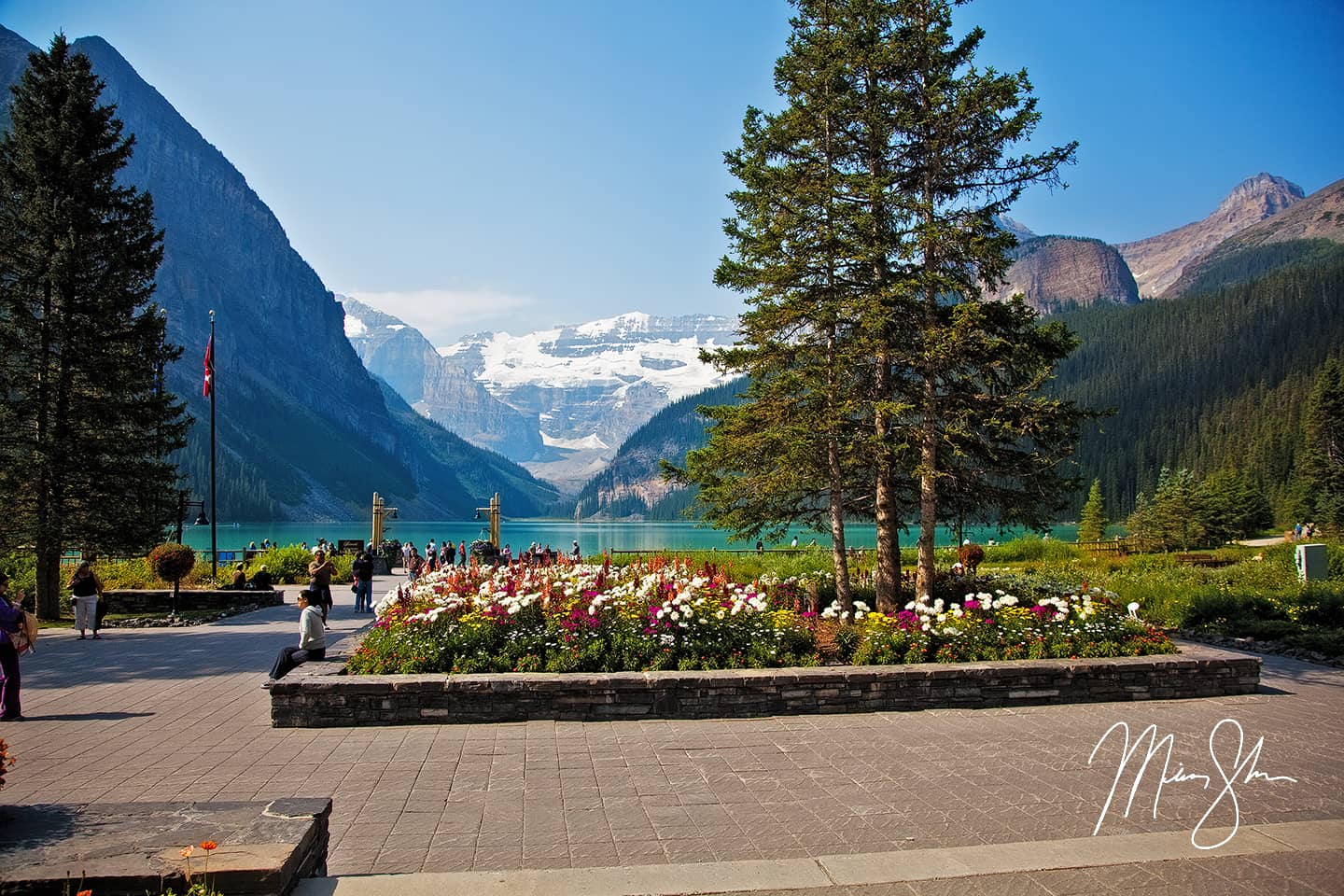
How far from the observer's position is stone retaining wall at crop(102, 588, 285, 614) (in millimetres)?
21531

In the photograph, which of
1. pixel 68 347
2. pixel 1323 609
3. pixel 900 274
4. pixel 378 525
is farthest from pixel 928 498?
pixel 378 525

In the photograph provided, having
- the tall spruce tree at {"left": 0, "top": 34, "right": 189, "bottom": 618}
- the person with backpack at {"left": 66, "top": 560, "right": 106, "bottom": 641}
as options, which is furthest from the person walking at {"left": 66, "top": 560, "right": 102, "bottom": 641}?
the tall spruce tree at {"left": 0, "top": 34, "right": 189, "bottom": 618}

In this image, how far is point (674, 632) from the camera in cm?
1001

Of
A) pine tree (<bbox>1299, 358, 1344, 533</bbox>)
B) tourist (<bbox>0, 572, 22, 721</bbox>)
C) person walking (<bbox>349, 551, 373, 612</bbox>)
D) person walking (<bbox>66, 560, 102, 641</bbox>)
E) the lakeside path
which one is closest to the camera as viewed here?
the lakeside path

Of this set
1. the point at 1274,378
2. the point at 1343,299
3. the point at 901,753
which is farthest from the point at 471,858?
the point at 1343,299

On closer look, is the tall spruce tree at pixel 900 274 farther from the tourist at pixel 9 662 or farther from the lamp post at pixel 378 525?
the lamp post at pixel 378 525

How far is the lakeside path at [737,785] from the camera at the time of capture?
501cm

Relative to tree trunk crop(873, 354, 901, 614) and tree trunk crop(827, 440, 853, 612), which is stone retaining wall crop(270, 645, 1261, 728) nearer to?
tree trunk crop(873, 354, 901, 614)

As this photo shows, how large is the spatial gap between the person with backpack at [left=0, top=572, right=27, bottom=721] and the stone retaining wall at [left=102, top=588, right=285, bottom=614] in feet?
43.4

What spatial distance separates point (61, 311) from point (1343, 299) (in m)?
189

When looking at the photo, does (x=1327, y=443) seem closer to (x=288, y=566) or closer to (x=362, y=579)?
(x=362, y=579)
